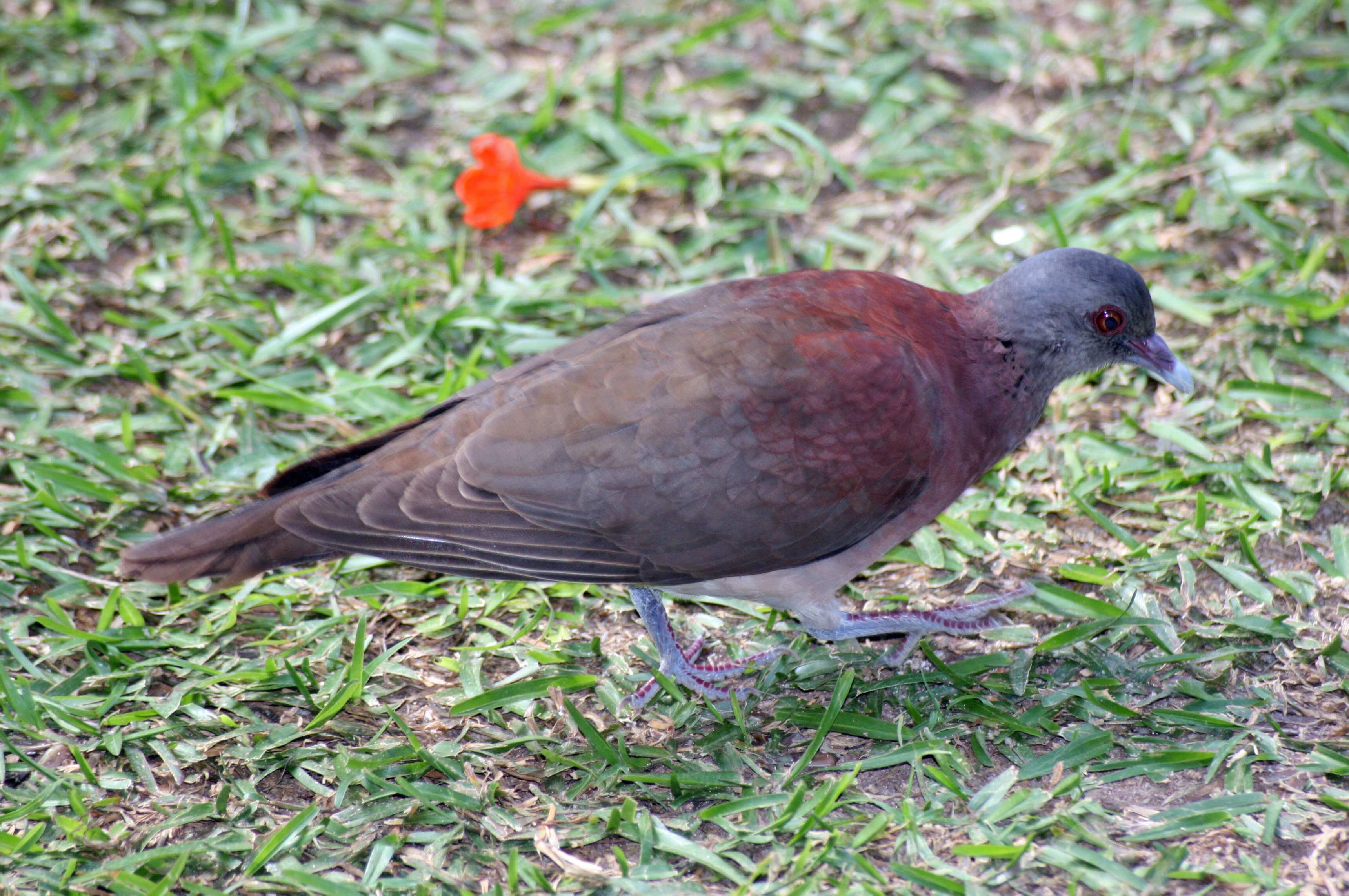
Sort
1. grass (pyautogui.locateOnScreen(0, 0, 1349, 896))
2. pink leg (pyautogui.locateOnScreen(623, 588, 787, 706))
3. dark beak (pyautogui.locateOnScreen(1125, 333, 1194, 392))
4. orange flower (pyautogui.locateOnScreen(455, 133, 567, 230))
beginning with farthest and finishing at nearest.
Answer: orange flower (pyautogui.locateOnScreen(455, 133, 567, 230)), dark beak (pyautogui.locateOnScreen(1125, 333, 1194, 392)), pink leg (pyautogui.locateOnScreen(623, 588, 787, 706)), grass (pyautogui.locateOnScreen(0, 0, 1349, 896))

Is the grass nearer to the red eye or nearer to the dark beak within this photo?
the dark beak

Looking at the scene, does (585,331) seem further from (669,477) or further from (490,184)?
(669,477)

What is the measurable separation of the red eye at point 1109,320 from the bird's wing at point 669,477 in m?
0.74

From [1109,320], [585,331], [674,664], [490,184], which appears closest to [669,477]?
[674,664]

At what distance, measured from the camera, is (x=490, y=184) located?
5.43 metres

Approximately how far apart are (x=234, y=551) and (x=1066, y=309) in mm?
2663

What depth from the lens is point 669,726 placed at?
372 centimetres

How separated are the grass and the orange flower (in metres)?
0.18

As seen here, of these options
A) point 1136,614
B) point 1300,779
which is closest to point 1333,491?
point 1136,614

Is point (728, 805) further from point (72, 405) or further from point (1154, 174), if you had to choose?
point (1154, 174)

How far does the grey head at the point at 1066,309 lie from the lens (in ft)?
12.5

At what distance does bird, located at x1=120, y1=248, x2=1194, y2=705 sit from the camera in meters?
3.45

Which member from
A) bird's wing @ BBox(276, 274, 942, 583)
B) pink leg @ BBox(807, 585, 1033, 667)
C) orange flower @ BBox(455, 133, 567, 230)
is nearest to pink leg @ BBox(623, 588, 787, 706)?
pink leg @ BBox(807, 585, 1033, 667)

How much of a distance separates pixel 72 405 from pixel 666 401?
8.60 feet
